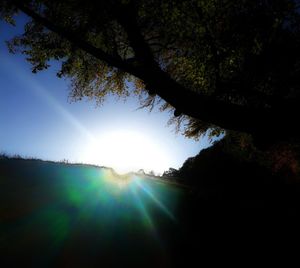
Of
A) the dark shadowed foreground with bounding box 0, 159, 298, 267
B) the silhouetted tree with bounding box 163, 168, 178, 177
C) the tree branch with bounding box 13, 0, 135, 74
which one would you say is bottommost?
the dark shadowed foreground with bounding box 0, 159, 298, 267

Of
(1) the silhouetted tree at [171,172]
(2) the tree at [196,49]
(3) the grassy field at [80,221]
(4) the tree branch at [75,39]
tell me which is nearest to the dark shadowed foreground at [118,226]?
(3) the grassy field at [80,221]

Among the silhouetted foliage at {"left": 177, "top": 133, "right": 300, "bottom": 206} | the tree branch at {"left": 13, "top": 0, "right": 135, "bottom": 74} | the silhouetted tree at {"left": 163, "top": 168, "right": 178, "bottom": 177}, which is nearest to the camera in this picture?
the tree branch at {"left": 13, "top": 0, "right": 135, "bottom": 74}

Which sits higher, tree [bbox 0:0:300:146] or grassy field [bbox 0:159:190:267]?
tree [bbox 0:0:300:146]

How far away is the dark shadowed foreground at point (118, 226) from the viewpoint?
6316 millimetres

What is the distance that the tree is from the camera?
8.44 meters

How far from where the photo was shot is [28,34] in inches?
528

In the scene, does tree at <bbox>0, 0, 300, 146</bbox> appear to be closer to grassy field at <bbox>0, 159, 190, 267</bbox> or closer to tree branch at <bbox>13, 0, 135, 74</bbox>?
tree branch at <bbox>13, 0, 135, 74</bbox>

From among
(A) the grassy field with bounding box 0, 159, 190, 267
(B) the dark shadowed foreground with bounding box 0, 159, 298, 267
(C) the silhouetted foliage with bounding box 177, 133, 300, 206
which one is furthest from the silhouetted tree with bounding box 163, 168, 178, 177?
(B) the dark shadowed foreground with bounding box 0, 159, 298, 267

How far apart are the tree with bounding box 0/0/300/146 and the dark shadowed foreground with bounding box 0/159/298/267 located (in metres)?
2.98

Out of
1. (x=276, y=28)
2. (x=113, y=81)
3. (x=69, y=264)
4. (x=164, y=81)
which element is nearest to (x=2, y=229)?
(x=69, y=264)

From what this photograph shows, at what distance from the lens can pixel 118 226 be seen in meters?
7.82

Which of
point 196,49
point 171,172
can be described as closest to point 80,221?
point 196,49

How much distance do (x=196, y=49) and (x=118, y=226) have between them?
302 inches

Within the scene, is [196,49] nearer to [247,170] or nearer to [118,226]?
[118,226]
